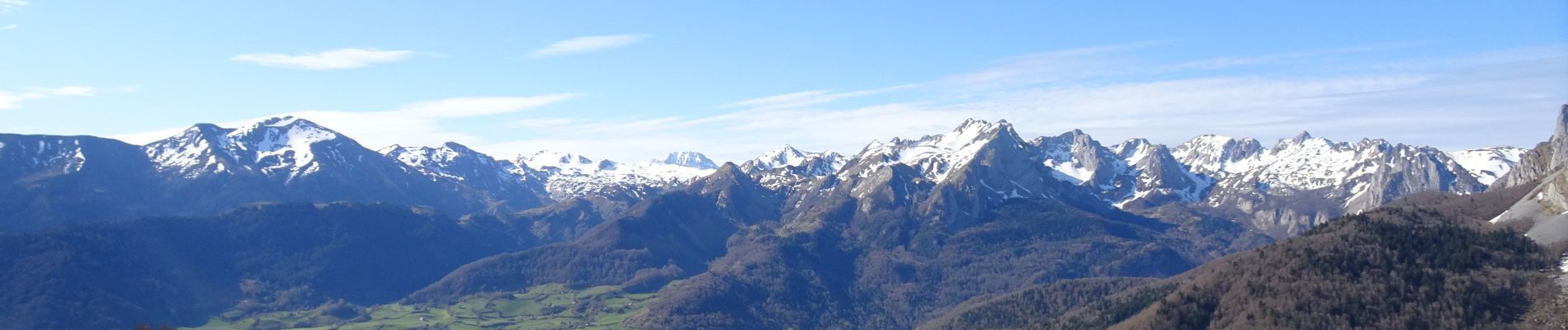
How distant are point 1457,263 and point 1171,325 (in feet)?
144

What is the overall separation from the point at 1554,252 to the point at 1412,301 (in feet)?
93.1

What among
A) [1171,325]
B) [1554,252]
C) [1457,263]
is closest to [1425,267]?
[1457,263]

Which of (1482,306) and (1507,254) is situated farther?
(1507,254)

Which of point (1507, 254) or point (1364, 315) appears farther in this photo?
point (1507, 254)

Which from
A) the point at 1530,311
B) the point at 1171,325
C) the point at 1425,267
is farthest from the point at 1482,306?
the point at 1171,325

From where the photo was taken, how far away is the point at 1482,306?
172 m

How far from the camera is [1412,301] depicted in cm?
17875

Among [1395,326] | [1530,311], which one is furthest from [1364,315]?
[1530,311]

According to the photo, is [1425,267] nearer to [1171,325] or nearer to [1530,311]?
[1530,311]

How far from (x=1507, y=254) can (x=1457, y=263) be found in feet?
29.1

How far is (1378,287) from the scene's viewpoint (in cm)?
18362

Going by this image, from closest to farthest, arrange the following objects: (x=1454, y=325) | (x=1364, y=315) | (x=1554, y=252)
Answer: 1. (x=1454, y=325)
2. (x=1364, y=315)
3. (x=1554, y=252)

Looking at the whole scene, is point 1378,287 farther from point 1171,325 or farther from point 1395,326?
point 1171,325

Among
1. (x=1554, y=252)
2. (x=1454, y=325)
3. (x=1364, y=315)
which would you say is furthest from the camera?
(x=1554, y=252)
